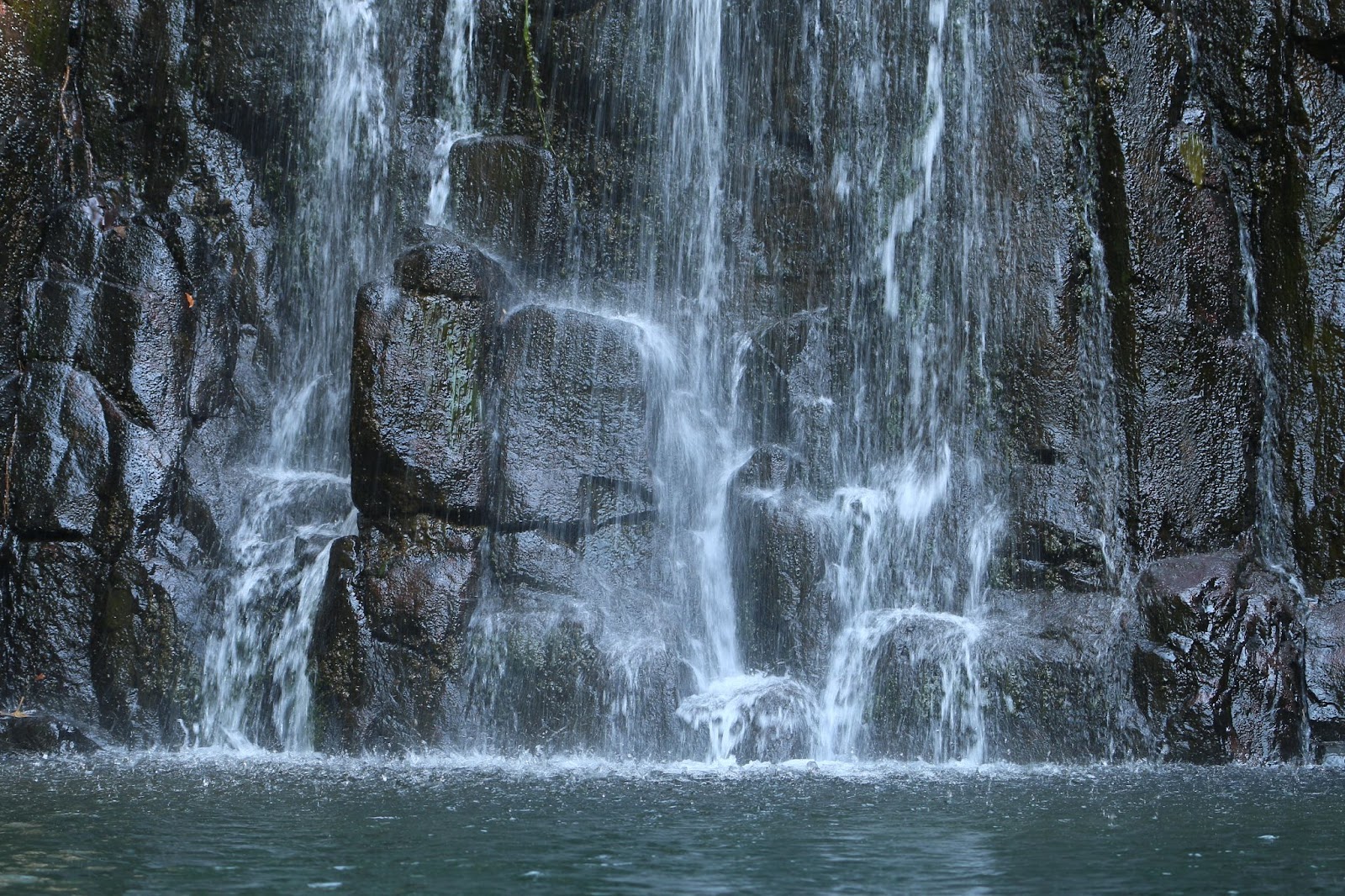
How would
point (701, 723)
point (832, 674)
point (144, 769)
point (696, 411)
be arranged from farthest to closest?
point (696, 411)
point (832, 674)
point (701, 723)
point (144, 769)

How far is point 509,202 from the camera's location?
1150 cm

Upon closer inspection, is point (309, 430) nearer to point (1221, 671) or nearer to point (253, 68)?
point (253, 68)

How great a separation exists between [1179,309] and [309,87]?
7.87 m

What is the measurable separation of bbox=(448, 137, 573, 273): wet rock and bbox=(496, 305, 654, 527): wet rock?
1.31 metres

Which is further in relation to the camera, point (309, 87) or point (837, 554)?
point (309, 87)

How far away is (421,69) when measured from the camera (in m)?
12.2

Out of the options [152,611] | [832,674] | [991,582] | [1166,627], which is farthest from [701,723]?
[152,611]

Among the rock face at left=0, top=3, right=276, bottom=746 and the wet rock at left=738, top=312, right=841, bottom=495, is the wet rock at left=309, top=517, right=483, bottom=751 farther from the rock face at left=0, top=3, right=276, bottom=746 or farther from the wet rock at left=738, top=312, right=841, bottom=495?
the wet rock at left=738, top=312, right=841, bottom=495

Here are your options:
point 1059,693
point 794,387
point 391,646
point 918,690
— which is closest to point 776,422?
point 794,387

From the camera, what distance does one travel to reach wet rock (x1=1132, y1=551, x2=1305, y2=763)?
28.6 feet

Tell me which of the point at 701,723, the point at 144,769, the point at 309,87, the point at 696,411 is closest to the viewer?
the point at 144,769

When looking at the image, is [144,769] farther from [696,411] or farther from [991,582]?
[991,582]

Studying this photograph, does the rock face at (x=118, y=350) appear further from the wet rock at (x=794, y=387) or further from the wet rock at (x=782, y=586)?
the wet rock at (x=794, y=387)

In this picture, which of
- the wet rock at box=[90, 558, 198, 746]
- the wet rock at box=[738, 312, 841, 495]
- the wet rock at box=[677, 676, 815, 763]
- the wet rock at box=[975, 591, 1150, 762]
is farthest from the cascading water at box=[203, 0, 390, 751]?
the wet rock at box=[975, 591, 1150, 762]
